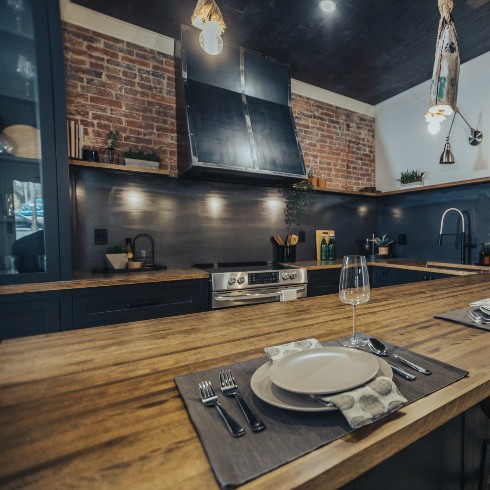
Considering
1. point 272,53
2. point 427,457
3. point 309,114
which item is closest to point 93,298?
point 427,457

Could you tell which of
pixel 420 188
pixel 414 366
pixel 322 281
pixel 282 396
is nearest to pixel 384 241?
pixel 420 188

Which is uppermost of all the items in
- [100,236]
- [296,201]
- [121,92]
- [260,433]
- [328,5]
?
[328,5]

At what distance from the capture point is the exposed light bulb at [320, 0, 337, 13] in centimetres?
215

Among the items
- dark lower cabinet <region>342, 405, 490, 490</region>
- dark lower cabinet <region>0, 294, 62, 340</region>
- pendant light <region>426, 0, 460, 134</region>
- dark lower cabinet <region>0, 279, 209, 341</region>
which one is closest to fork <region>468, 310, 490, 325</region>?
dark lower cabinet <region>342, 405, 490, 490</region>

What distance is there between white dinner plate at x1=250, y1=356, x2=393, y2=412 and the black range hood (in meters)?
2.00

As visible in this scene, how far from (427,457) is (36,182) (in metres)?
2.40

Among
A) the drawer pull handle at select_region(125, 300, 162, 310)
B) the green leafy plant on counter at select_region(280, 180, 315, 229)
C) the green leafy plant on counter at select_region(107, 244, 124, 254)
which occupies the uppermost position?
the green leafy plant on counter at select_region(280, 180, 315, 229)

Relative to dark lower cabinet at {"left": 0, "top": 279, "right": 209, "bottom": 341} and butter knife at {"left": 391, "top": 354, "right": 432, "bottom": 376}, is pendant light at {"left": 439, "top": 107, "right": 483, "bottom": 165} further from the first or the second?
butter knife at {"left": 391, "top": 354, "right": 432, "bottom": 376}

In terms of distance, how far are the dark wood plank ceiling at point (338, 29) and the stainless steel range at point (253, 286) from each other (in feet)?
6.60

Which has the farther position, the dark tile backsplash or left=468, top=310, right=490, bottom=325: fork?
the dark tile backsplash

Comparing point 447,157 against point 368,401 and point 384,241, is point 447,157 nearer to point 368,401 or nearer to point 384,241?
point 384,241

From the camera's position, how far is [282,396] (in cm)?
56

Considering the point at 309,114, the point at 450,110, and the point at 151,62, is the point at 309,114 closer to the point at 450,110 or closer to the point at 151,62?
the point at 151,62

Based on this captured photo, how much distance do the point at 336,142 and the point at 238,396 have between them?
12.5ft
